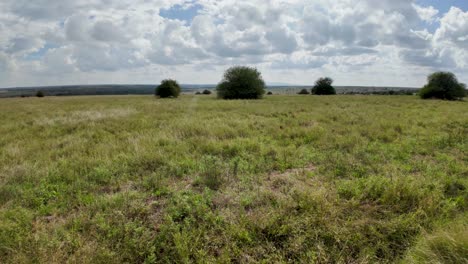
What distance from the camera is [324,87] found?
65.4 meters

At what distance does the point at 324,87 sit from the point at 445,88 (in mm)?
25722

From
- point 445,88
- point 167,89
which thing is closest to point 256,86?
point 167,89

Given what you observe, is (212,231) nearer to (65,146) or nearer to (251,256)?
(251,256)

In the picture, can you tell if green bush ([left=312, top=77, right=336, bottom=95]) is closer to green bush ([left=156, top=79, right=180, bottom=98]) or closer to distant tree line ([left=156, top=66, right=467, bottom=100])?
distant tree line ([left=156, top=66, right=467, bottom=100])

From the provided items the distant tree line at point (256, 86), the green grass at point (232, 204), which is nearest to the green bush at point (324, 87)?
the distant tree line at point (256, 86)

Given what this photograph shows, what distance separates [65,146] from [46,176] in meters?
3.02

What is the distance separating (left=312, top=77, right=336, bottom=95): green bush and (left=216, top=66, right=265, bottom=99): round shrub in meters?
25.4

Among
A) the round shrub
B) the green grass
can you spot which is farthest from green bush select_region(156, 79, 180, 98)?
the green grass

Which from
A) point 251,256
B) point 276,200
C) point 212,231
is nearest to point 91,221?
point 212,231

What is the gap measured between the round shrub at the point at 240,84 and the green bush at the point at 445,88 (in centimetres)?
3170

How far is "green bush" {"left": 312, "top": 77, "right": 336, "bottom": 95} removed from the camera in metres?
65.1

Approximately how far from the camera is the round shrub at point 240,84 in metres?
45.8

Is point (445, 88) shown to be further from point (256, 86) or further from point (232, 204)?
point (232, 204)

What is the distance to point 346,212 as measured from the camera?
3707 millimetres
